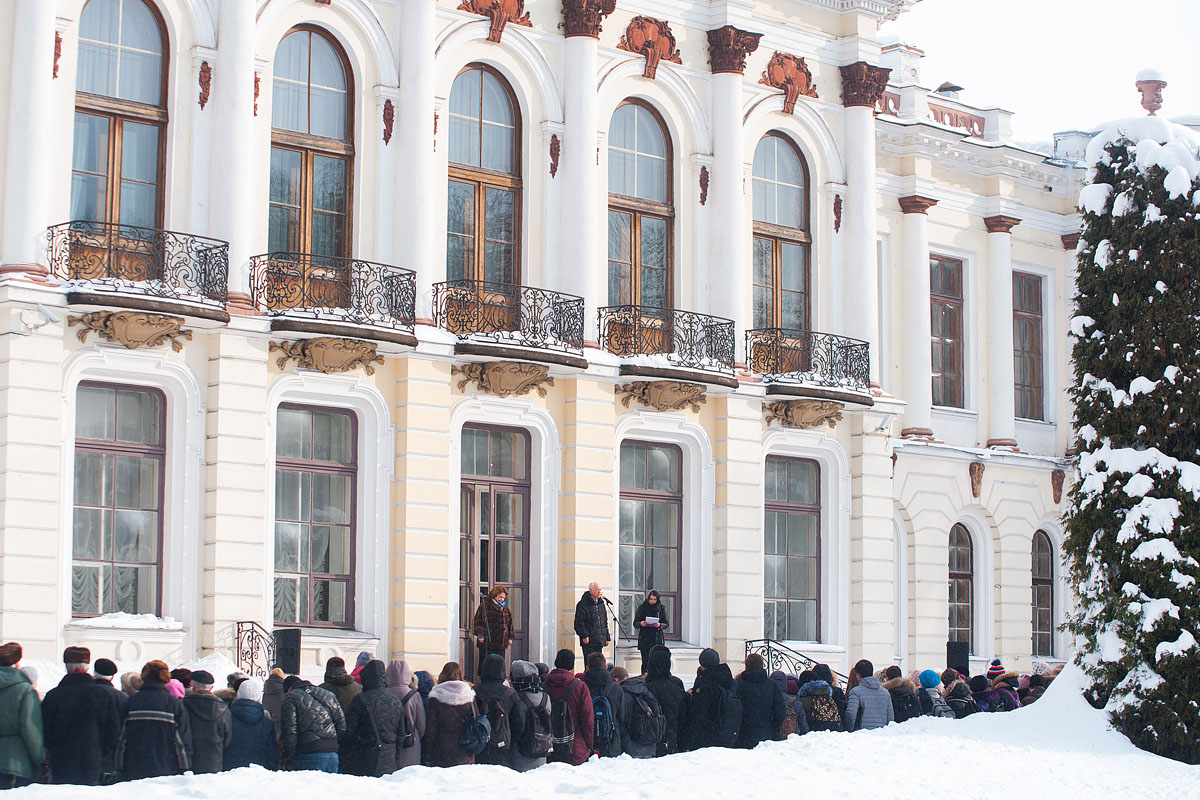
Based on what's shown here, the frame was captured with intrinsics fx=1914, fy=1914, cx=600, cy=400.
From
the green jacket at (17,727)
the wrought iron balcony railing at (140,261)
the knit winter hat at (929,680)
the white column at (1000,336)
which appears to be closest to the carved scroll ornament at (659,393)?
the wrought iron balcony railing at (140,261)

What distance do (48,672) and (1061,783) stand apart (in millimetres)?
10256

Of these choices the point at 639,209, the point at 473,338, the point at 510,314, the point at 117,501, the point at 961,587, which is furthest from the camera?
the point at 961,587

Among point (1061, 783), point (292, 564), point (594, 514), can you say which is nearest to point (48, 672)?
point (292, 564)

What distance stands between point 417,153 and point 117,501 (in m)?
5.93

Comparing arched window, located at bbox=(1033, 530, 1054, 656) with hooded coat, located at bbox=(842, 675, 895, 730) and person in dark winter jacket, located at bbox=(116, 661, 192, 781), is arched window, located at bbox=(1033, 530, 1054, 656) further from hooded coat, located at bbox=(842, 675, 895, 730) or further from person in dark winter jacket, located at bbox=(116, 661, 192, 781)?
person in dark winter jacket, located at bbox=(116, 661, 192, 781)

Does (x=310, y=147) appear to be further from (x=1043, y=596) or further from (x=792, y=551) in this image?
(x=1043, y=596)

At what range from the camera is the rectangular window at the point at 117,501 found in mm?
21422

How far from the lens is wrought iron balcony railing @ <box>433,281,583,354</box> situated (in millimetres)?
24609

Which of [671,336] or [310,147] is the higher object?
[310,147]

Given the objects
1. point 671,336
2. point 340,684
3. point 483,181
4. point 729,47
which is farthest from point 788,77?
point 340,684

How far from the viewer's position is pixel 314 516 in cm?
2341

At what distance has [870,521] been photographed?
2914cm

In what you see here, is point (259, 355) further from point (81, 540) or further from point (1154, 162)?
point (1154, 162)

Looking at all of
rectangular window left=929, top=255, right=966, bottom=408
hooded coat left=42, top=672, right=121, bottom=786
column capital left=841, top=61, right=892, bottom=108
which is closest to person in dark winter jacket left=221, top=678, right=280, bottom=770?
hooded coat left=42, top=672, right=121, bottom=786
